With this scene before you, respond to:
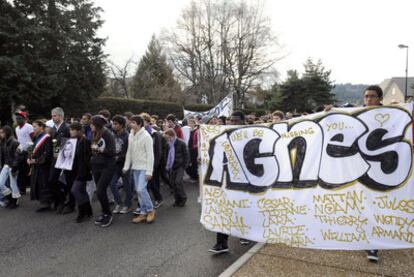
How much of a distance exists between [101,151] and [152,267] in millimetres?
2290

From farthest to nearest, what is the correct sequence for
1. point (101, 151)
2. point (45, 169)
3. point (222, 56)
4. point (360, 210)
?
point (222, 56), point (45, 169), point (101, 151), point (360, 210)

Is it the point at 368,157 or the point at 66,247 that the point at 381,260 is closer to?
the point at 368,157

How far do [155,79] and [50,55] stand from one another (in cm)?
2784

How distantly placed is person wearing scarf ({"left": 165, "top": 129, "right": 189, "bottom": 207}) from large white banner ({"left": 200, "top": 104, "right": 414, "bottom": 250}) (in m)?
2.78

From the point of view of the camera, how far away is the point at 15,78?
1544 cm

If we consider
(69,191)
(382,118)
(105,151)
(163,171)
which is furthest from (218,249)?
(69,191)

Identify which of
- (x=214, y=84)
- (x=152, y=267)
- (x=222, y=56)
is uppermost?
(x=222, y=56)

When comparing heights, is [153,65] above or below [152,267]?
above

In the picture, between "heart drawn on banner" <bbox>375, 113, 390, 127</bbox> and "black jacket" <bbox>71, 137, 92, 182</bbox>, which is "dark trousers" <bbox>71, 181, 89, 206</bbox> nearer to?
"black jacket" <bbox>71, 137, 92, 182</bbox>

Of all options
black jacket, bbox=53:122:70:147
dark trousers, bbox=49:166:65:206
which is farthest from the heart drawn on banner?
dark trousers, bbox=49:166:65:206

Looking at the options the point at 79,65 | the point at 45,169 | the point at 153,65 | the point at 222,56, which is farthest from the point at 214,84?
the point at 45,169

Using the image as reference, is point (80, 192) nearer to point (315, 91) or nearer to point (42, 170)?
point (42, 170)

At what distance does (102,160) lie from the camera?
18.9 ft

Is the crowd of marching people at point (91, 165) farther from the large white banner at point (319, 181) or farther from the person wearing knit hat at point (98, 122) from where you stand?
the large white banner at point (319, 181)
